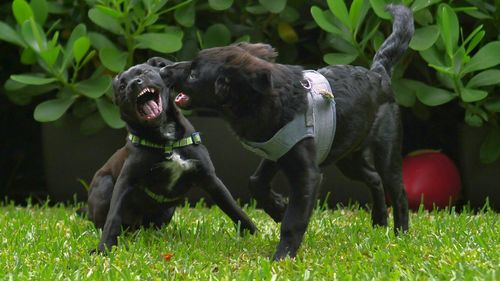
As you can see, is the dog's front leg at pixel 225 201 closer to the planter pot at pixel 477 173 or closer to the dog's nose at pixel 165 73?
the dog's nose at pixel 165 73

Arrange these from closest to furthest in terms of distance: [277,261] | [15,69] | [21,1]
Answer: [277,261], [21,1], [15,69]

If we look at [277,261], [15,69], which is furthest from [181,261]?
[15,69]

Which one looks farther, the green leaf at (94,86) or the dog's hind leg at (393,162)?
the green leaf at (94,86)

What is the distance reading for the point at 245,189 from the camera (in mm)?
5988

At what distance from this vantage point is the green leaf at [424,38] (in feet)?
16.6

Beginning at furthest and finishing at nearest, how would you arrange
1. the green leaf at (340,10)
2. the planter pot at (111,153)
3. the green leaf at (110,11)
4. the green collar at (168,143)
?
1. the planter pot at (111,153)
2. the green leaf at (110,11)
3. the green leaf at (340,10)
4. the green collar at (168,143)

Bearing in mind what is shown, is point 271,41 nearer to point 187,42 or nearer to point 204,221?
point 187,42

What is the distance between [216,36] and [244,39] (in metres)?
0.18

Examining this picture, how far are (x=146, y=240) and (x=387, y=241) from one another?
113 centimetres

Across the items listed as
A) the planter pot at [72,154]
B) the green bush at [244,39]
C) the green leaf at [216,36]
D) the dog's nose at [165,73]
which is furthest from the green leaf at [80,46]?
the dog's nose at [165,73]

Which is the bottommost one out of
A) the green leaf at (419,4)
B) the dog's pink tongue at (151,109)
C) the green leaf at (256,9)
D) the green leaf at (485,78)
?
the green leaf at (485,78)

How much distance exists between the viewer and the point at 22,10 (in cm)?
519

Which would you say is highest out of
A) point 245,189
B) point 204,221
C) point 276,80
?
point 276,80

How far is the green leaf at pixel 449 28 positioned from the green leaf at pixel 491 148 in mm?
854
